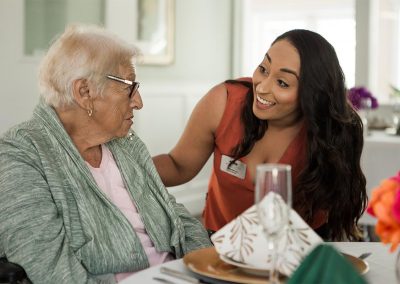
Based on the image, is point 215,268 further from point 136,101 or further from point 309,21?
point 309,21

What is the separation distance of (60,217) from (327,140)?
3.13ft

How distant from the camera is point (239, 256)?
147 cm

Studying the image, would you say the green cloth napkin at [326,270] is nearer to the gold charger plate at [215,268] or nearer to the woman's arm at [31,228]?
the gold charger plate at [215,268]

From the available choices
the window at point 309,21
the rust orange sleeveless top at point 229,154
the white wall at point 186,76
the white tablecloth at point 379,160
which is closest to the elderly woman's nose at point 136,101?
the rust orange sleeveless top at point 229,154

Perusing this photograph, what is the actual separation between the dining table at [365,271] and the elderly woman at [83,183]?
0.35 metres

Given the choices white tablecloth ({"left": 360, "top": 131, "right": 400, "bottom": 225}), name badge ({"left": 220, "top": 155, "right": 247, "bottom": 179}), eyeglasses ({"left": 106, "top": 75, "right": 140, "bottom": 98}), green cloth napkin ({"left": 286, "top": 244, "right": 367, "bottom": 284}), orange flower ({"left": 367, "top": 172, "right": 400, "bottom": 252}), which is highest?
eyeglasses ({"left": 106, "top": 75, "right": 140, "bottom": 98})

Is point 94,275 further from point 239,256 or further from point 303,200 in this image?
point 303,200

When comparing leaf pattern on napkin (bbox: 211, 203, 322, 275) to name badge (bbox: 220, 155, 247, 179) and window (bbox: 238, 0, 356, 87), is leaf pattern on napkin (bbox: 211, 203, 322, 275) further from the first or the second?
window (bbox: 238, 0, 356, 87)

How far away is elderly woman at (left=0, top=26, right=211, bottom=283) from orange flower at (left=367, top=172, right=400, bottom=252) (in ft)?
2.83

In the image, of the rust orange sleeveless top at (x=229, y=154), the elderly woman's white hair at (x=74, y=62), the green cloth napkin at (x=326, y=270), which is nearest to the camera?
the green cloth napkin at (x=326, y=270)

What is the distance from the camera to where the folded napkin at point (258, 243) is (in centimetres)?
139

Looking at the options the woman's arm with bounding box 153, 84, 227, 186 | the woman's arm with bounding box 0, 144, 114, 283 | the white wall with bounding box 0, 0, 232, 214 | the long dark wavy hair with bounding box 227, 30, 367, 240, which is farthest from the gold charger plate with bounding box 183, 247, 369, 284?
the white wall with bounding box 0, 0, 232, 214

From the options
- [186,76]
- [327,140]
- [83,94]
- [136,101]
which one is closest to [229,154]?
[327,140]

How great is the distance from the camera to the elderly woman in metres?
1.79
